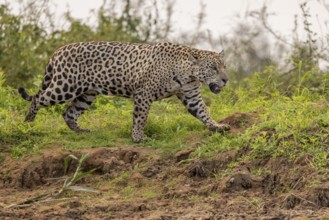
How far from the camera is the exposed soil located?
26.0 ft

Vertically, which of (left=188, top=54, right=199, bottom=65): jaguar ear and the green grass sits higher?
(left=188, top=54, right=199, bottom=65): jaguar ear

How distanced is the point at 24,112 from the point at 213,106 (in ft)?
8.81

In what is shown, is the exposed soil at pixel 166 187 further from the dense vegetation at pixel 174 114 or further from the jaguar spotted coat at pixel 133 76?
the jaguar spotted coat at pixel 133 76

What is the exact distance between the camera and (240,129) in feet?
34.2

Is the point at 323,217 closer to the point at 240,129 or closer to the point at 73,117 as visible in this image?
the point at 240,129

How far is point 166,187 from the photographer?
351 inches

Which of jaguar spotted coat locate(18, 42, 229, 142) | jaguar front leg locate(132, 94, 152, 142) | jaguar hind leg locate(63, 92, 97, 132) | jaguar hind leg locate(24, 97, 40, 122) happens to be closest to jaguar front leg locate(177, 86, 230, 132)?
jaguar spotted coat locate(18, 42, 229, 142)

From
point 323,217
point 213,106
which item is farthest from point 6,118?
point 323,217

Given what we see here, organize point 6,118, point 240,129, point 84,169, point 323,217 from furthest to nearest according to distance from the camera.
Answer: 1. point 6,118
2. point 240,129
3. point 84,169
4. point 323,217

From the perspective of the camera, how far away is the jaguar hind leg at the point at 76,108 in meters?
11.5

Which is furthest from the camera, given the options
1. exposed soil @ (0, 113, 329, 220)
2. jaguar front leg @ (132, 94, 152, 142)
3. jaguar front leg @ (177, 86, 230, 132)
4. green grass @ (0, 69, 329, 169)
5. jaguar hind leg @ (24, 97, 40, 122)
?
jaguar hind leg @ (24, 97, 40, 122)

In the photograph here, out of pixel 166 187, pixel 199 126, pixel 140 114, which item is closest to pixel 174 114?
pixel 199 126

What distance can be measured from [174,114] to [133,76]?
4.64ft

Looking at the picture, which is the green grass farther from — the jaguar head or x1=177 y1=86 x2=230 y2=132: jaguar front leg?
the jaguar head
